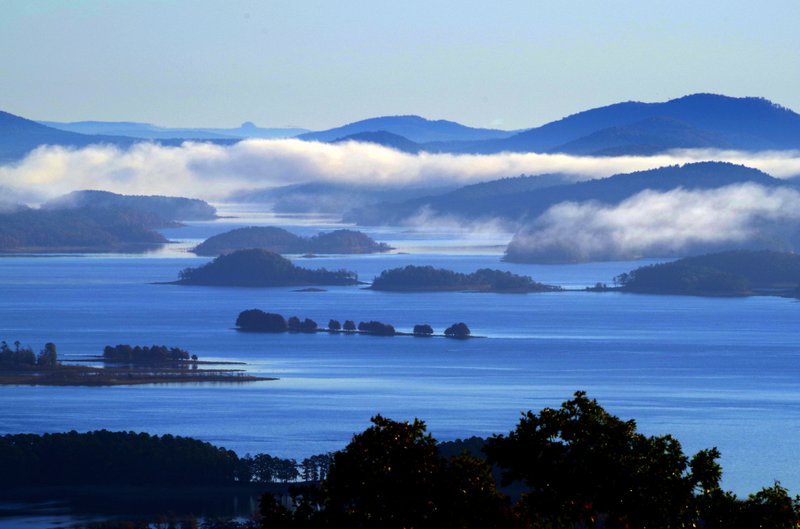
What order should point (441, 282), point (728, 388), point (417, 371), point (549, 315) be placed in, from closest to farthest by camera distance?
point (728, 388)
point (417, 371)
point (549, 315)
point (441, 282)

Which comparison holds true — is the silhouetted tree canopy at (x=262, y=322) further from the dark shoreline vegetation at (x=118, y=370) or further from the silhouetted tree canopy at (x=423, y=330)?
the dark shoreline vegetation at (x=118, y=370)

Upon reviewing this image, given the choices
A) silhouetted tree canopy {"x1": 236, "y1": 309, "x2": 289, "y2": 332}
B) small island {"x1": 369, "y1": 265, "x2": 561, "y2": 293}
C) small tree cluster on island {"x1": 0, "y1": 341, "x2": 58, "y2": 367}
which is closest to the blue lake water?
silhouetted tree canopy {"x1": 236, "y1": 309, "x2": 289, "y2": 332}

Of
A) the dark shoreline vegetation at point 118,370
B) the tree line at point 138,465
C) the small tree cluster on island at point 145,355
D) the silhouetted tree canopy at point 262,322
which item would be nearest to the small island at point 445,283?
the silhouetted tree canopy at point 262,322

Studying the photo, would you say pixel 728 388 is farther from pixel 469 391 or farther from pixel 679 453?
pixel 679 453

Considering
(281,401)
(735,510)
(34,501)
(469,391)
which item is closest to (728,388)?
(469,391)

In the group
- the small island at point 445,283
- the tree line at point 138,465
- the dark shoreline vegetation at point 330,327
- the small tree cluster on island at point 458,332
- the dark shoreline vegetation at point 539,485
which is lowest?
the tree line at point 138,465

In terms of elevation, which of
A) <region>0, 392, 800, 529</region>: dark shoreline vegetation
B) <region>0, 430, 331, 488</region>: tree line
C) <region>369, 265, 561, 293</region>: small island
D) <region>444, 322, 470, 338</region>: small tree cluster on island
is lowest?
<region>0, 430, 331, 488</region>: tree line

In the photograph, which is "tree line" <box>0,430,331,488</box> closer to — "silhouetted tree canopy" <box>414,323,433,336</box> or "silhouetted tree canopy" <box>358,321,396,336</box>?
"silhouetted tree canopy" <box>358,321,396,336</box>
